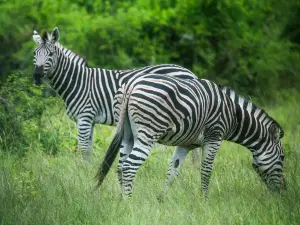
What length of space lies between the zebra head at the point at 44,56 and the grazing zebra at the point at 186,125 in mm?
2512

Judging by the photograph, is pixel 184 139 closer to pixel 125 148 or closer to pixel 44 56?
pixel 125 148

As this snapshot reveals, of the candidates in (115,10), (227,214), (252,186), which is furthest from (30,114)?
(115,10)

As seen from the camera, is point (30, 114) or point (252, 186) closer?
point (252, 186)

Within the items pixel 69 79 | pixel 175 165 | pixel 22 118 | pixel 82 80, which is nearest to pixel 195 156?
pixel 175 165

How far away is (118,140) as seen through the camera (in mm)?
6219

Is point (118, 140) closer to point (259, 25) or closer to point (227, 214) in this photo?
point (227, 214)

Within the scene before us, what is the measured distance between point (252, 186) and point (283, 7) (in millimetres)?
12269

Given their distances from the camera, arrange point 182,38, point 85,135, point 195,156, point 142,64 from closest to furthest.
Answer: point 195,156 < point 85,135 < point 142,64 < point 182,38

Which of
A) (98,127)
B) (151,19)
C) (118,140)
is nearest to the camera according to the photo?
(118,140)

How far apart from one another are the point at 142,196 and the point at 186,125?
880mm

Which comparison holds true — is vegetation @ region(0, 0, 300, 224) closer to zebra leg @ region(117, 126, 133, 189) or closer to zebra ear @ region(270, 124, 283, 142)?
zebra leg @ region(117, 126, 133, 189)

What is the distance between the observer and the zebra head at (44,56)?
28.3 feet

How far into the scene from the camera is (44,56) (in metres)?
8.65

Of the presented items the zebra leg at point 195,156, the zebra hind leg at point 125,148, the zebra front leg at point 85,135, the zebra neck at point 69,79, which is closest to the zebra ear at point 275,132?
the zebra leg at point 195,156
